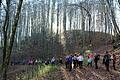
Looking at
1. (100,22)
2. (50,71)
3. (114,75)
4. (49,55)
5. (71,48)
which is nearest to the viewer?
(114,75)

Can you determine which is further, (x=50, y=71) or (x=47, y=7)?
(x=47, y=7)

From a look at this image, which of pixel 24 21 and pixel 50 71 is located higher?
pixel 24 21

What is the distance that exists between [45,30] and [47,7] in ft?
22.5

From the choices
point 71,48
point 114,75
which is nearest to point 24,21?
point 71,48

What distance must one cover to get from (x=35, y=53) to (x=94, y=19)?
70.2 ft

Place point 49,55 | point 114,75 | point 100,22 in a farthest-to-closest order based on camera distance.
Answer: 1. point 100,22
2. point 49,55
3. point 114,75

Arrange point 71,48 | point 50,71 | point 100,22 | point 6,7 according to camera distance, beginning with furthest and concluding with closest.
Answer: point 100,22
point 71,48
point 50,71
point 6,7

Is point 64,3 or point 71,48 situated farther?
Result: point 64,3

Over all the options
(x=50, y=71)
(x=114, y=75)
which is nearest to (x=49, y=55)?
(x=50, y=71)

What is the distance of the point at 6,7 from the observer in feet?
67.8

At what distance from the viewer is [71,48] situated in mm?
79312

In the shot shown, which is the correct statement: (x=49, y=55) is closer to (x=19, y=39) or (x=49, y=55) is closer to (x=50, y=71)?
(x=19, y=39)

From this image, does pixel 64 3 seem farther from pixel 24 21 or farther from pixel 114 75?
pixel 114 75

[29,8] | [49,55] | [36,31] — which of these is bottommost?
[49,55]
